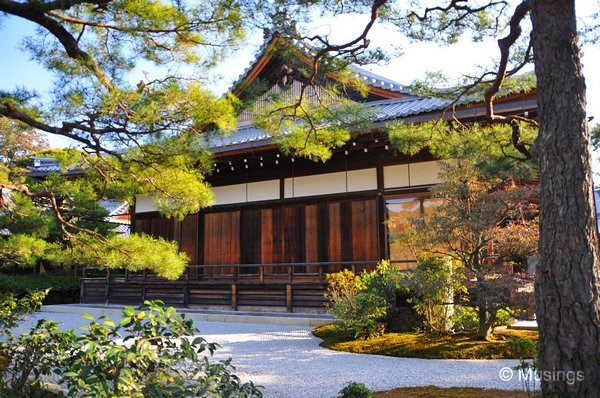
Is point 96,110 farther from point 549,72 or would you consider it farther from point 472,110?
point 472,110

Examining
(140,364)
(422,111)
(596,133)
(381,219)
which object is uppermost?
(422,111)

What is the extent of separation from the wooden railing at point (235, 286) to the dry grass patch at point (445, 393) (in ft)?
17.1

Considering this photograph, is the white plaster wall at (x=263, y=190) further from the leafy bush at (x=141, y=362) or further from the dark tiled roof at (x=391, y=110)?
the leafy bush at (x=141, y=362)

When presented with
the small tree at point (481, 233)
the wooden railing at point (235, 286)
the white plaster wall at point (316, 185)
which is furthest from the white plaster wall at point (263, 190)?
the small tree at point (481, 233)

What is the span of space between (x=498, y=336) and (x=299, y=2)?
5622 mm

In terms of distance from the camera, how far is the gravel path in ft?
15.6

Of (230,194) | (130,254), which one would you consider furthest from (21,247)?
(230,194)

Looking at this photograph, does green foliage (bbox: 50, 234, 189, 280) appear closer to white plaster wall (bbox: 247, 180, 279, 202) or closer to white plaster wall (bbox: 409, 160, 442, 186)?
white plaster wall (bbox: 409, 160, 442, 186)

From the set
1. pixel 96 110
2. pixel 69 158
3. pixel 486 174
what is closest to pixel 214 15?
pixel 96 110

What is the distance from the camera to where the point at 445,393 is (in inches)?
169

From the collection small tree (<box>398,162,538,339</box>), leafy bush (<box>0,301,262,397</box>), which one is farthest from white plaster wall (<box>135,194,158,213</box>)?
leafy bush (<box>0,301,262,397</box>)

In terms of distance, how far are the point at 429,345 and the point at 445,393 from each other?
2.56 metres

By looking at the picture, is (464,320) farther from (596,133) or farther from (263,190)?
(263,190)

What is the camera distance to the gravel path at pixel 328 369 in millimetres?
4746
